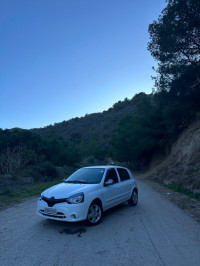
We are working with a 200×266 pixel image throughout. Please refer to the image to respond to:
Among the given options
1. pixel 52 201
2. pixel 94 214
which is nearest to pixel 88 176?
pixel 94 214

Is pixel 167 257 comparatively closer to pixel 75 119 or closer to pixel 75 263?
pixel 75 263

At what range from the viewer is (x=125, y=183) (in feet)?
28.2

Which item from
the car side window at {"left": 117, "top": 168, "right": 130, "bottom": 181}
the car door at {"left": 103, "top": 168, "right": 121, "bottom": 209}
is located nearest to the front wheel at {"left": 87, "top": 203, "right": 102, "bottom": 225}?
the car door at {"left": 103, "top": 168, "right": 121, "bottom": 209}

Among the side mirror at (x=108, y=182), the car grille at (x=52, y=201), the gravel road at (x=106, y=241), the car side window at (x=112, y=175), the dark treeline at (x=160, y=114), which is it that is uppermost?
the dark treeline at (x=160, y=114)

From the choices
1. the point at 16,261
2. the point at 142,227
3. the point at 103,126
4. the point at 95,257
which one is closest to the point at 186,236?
the point at 142,227

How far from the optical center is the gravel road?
14.0ft

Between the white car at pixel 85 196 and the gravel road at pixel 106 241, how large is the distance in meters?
0.40

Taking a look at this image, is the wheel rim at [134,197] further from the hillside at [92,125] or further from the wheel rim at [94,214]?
the hillside at [92,125]

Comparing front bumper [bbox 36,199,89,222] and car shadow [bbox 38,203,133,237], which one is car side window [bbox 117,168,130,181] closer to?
car shadow [bbox 38,203,133,237]

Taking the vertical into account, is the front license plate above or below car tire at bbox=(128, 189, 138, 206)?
above

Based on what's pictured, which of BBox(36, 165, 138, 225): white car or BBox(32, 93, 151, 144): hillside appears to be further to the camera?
BBox(32, 93, 151, 144): hillside

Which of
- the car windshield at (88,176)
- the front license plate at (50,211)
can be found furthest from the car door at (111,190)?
the front license plate at (50,211)

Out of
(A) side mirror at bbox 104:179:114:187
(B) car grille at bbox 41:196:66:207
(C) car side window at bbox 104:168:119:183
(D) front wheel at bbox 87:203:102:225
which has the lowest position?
(D) front wheel at bbox 87:203:102:225

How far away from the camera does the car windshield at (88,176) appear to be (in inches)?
284
